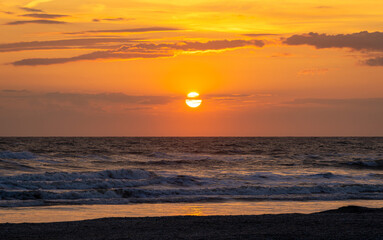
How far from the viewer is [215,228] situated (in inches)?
531

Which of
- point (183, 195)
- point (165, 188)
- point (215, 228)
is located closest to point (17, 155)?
point (165, 188)

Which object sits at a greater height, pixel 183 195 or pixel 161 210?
pixel 183 195

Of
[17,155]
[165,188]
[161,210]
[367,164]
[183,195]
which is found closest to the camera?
[161,210]

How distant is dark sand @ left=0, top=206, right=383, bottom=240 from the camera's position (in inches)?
484

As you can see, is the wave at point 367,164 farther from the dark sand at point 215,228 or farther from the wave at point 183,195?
the dark sand at point 215,228

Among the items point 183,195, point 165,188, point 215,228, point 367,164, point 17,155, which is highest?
point 17,155

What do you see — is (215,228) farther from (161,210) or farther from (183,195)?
(183,195)

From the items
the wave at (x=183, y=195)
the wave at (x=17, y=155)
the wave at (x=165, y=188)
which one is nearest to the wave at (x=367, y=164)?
the wave at (x=165, y=188)

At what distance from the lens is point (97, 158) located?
49.6m

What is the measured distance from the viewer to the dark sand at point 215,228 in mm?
12297

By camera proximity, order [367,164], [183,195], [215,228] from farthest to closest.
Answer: [367,164], [183,195], [215,228]

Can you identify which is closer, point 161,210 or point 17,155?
point 161,210

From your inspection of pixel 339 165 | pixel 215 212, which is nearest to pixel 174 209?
pixel 215 212

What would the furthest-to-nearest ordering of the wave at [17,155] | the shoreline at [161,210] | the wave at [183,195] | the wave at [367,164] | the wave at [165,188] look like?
the wave at [367,164] < the wave at [17,155] < the wave at [165,188] < the wave at [183,195] < the shoreline at [161,210]
